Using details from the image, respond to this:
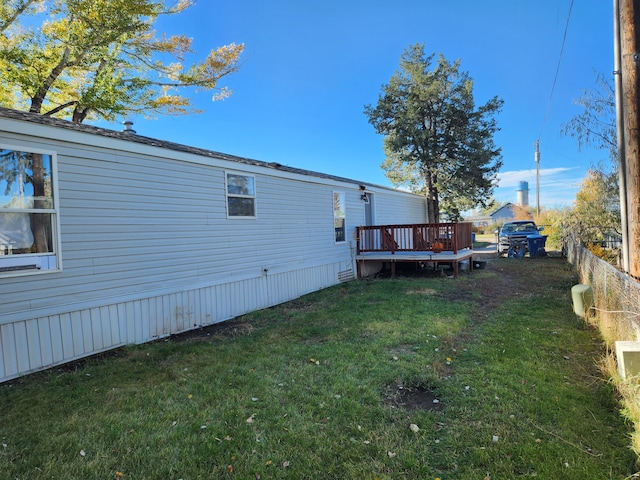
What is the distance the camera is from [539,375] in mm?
3521

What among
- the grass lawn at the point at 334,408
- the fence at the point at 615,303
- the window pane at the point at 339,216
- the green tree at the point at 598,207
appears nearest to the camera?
the grass lawn at the point at 334,408

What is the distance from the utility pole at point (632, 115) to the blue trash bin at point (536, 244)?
36.7ft

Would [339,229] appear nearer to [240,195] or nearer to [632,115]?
[240,195]

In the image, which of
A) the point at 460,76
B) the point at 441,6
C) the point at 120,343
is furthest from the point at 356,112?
the point at 120,343

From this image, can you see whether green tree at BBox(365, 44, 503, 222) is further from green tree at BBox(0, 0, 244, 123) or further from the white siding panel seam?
the white siding panel seam

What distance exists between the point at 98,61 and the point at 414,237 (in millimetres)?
12956

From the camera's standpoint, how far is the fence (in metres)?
3.37

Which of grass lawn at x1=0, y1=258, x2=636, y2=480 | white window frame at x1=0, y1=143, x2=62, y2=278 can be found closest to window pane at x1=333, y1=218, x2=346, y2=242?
grass lawn at x1=0, y1=258, x2=636, y2=480

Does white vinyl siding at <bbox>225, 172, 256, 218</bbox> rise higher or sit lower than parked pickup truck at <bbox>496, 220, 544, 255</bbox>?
higher

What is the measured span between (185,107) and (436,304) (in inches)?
541

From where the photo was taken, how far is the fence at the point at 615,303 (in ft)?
11.1

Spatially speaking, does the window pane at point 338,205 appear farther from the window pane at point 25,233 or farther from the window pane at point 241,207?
the window pane at point 25,233

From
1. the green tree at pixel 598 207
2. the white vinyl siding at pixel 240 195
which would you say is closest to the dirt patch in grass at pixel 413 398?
the white vinyl siding at pixel 240 195

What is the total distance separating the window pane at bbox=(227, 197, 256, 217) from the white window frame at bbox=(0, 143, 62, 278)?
3.00 m
